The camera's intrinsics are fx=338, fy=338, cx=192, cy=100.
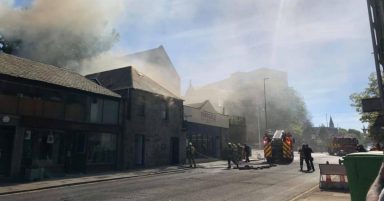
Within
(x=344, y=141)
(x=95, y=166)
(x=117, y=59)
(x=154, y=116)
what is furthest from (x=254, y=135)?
(x=95, y=166)

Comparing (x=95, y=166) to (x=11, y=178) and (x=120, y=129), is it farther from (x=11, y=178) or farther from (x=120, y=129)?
(x=11, y=178)

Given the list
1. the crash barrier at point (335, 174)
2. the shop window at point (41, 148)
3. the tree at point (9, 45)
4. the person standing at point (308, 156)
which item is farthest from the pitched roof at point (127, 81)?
the crash barrier at point (335, 174)

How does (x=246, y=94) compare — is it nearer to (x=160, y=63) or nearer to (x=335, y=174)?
(x=160, y=63)

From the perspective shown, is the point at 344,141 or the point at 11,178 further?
the point at 344,141

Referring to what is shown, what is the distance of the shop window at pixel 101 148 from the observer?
65.6 ft

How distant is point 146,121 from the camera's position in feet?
78.7

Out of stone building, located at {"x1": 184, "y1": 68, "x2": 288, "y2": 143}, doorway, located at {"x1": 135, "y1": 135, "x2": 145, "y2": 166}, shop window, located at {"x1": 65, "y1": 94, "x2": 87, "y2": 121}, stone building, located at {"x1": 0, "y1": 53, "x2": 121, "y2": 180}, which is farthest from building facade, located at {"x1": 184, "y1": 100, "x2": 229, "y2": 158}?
stone building, located at {"x1": 184, "y1": 68, "x2": 288, "y2": 143}

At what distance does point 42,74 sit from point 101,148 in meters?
5.59

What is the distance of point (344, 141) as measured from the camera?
1510 inches

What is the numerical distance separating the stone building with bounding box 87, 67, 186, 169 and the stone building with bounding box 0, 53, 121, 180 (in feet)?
3.01

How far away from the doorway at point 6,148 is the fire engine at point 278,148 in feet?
56.5

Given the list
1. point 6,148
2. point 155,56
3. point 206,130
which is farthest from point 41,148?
point 155,56

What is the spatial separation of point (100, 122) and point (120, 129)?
1.64 meters

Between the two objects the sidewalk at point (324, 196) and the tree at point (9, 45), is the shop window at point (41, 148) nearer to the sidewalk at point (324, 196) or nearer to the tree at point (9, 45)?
the sidewalk at point (324, 196)
